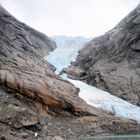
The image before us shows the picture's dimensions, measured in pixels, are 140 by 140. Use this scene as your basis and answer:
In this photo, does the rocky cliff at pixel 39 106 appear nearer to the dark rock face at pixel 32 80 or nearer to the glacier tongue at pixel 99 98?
the dark rock face at pixel 32 80

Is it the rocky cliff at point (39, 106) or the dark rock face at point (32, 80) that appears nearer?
the rocky cliff at point (39, 106)

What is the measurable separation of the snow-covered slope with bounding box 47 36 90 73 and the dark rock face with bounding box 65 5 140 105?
3.10 metres

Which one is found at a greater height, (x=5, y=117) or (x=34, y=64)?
(x=34, y=64)

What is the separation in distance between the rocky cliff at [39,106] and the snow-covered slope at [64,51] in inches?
856

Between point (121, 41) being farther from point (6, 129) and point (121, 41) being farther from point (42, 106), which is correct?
point (6, 129)

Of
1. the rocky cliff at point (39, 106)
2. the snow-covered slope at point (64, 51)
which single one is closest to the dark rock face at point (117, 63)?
the snow-covered slope at point (64, 51)

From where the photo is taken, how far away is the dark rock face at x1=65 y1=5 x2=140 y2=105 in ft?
207

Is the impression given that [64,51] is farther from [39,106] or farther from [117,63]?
[39,106]

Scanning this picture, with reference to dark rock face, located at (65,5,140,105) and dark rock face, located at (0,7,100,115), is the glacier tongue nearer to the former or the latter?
dark rock face, located at (65,5,140,105)

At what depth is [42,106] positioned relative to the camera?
149 ft

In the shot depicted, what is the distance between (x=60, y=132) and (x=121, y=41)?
3404 cm

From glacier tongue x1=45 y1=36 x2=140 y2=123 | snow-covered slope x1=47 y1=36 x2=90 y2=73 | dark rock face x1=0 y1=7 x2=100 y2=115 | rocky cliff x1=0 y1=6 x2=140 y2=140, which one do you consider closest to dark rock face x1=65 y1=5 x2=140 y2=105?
glacier tongue x1=45 y1=36 x2=140 y2=123

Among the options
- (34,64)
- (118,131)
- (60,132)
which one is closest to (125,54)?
(34,64)

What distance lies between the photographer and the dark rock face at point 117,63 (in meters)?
63.1
